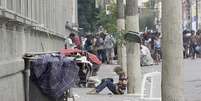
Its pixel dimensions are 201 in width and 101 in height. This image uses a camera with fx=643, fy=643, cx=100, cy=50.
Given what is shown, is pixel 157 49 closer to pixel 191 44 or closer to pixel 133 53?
pixel 191 44

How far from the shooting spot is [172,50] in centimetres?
876

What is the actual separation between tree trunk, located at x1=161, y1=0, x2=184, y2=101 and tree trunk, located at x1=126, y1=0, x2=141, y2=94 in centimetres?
693

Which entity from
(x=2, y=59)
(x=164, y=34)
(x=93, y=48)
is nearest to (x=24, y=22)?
(x=2, y=59)

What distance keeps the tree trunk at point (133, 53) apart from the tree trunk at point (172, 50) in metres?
6.93

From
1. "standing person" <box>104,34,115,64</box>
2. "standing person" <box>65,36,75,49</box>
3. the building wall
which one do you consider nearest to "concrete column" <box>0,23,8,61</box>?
the building wall

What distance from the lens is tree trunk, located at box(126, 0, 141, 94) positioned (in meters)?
15.8

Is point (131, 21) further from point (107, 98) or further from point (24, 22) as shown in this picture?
point (24, 22)

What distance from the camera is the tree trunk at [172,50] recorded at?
872 centimetres

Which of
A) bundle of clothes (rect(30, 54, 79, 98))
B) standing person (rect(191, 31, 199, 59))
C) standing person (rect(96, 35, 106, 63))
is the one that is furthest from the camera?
standing person (rect(191, 31, 199, 59))

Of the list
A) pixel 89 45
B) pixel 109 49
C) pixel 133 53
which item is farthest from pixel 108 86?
pixel 89 45

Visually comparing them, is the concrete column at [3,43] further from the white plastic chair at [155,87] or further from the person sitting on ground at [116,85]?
the person sitting on ground at [116,85]

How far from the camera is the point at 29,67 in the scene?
10.4 m

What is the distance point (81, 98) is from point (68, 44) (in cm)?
1132

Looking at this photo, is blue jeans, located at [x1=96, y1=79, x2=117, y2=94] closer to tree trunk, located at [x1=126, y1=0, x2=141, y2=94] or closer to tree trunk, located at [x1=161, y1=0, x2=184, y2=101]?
tree trunk, located at [x1=126, y1=0, x2=141, y2=94]
